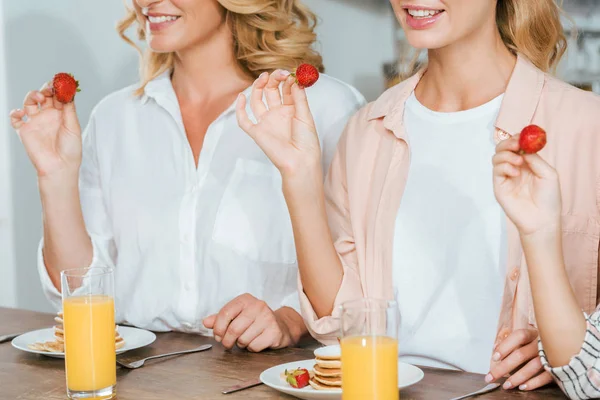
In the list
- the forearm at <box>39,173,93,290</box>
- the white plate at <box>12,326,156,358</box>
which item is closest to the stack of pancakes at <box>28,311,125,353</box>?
the white plate at <box>12,326,156,358</box>

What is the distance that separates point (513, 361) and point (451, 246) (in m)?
0.36

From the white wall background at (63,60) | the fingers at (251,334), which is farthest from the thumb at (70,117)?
the white wall background at (63,60)

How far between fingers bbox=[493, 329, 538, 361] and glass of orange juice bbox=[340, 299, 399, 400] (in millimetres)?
369

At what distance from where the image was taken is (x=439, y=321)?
73.6 inches

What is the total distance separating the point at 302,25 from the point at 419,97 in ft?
2.05

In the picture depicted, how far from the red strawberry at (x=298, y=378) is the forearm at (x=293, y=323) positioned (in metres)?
0.50

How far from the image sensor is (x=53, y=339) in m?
1.90

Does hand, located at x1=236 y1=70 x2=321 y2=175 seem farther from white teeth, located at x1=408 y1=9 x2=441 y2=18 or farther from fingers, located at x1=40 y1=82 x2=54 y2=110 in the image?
fingers, located at x1=40 y1=82 x2=54 y2=110

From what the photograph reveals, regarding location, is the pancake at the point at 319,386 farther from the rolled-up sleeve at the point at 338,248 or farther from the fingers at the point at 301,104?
the fingers at the point at 301,104

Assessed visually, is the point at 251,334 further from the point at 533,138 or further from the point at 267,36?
the point at 267,36

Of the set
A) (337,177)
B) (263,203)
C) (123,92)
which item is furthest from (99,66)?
(337,177)

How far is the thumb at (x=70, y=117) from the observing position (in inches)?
90.3

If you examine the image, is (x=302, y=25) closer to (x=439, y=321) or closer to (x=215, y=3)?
(x=215, y=3)

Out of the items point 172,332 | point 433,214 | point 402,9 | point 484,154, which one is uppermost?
point 402,9
